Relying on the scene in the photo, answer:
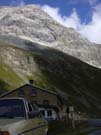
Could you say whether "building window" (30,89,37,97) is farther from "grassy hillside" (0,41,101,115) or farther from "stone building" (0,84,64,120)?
"grassy hillside" (0,41,101,115)

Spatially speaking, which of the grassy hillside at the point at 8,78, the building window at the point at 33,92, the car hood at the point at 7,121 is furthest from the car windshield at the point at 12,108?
the grassy hillside at the point at 8,78

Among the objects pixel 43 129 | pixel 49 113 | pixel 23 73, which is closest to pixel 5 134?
pixel 43 129

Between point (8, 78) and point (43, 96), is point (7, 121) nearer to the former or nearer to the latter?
point (43, 96)

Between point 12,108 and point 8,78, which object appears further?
point 8,78

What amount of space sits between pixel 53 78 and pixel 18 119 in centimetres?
16372

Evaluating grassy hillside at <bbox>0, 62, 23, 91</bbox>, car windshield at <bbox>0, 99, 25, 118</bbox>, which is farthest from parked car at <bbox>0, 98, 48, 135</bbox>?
grassy hillside at <bbox>0, 62, 23, 91</bbox>

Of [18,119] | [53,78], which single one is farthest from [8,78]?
[18,119]

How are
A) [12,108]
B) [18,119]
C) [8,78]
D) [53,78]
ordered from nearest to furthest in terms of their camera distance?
[18,119]
[12,108]
[8,78]
[53,78]

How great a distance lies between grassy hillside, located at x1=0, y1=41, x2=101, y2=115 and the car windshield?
381 feet

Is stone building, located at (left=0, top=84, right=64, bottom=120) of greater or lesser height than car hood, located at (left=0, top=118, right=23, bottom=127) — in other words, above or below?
above

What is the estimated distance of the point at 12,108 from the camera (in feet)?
48.3

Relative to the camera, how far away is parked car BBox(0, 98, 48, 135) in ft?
41.7

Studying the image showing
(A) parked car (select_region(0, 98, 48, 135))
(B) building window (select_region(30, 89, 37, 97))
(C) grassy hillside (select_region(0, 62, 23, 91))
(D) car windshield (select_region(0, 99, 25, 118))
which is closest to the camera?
(A) parked car (select_region(0, 98, 48, 135))

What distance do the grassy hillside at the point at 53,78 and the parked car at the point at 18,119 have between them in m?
116
